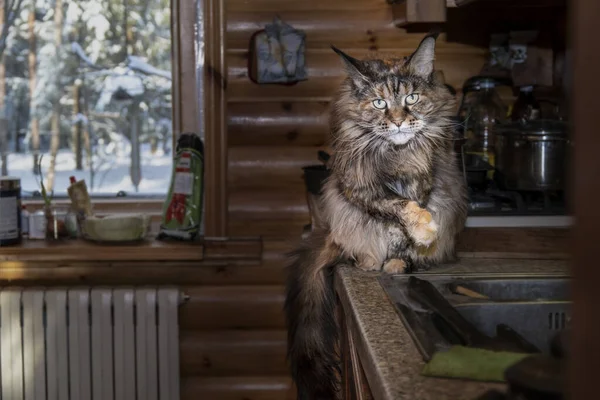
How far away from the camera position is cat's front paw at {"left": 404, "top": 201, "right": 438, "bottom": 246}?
1862 millimetres

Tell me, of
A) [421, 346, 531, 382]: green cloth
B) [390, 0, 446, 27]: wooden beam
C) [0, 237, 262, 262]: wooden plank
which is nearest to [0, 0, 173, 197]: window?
[0, 237, 262, 262]: wooden plank

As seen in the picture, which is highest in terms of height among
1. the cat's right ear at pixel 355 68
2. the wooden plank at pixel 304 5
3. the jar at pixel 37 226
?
the wooden plank at pixel 304 5

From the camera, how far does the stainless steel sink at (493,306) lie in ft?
4.44

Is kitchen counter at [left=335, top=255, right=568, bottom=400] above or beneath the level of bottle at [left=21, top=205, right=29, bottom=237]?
above

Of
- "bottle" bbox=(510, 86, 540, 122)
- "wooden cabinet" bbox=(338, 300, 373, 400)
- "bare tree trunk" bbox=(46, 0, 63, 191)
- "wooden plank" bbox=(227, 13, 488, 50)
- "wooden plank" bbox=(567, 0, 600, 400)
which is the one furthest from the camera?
"bare tree trunk" bbox=(46, 0, 63, 191)

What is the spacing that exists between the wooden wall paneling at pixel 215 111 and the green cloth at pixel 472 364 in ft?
7.03

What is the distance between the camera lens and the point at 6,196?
10.5 ft

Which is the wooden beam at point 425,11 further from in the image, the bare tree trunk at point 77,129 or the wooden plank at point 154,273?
the bare tree trunk at point 77,129

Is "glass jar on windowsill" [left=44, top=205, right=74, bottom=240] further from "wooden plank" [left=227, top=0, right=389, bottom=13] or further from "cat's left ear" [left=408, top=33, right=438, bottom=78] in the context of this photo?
"cat's left ear" [left=408, top=33, right=438, bottom=78]

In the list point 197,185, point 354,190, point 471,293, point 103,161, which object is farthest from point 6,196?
point 471,293

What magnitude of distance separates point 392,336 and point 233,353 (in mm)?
2056

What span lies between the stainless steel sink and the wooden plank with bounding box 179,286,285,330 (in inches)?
56.0

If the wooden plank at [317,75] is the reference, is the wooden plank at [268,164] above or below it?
below

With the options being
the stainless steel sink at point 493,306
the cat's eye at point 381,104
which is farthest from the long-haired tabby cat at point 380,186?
the stainless steel sink at point 493,306
